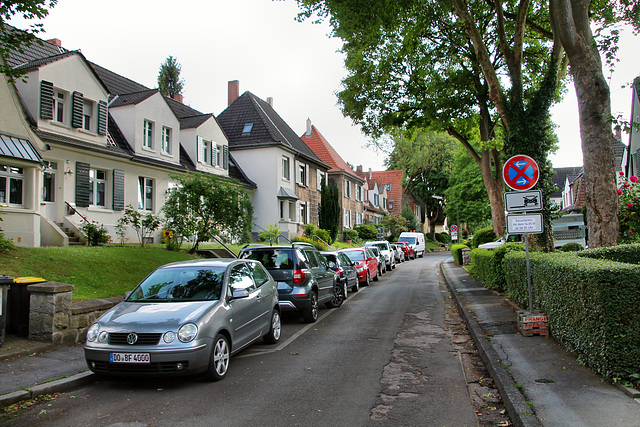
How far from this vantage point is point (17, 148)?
45.8 ft

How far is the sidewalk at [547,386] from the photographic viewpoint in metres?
4.42

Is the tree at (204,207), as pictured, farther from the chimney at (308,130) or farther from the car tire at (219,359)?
the chimney at (308,130)

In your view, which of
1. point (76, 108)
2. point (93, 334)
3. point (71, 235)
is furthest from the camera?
point (76, 108)

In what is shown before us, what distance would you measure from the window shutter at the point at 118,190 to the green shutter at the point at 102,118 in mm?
1697

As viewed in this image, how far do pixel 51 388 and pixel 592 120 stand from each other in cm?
1030

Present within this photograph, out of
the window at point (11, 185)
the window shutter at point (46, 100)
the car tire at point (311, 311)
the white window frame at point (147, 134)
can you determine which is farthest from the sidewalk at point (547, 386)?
the white window frame at point (147, 134)

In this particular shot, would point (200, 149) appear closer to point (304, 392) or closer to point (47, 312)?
point (47, 312)

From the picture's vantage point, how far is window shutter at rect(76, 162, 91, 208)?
18.3 metres

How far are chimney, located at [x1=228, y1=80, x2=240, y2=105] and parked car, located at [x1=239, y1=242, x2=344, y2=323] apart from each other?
30.5 meters

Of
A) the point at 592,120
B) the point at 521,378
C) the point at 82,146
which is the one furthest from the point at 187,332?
the point at 82,146

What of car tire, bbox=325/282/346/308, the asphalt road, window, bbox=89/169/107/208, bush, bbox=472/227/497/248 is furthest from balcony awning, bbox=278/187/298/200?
the asphalt road

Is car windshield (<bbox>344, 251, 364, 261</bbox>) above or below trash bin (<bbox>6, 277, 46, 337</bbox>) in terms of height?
above

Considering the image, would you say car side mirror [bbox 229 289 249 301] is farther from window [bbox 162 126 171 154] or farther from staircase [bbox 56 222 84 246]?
window [bbox 162 126 171 154]

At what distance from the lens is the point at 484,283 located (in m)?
17.0
